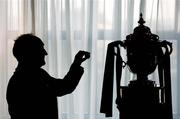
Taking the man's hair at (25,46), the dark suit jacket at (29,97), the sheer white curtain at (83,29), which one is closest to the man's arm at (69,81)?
the dark suit jacket at (29,97)

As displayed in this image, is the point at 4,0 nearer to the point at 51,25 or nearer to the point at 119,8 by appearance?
the point at 51,25

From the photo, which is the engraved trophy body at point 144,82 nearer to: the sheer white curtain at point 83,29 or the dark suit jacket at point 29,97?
the dark suit jacket at point 29,97

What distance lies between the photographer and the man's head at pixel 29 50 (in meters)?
1.52

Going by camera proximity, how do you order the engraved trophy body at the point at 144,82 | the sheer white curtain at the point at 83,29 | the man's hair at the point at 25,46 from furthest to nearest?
the sheer white curtain at the point at 83,29
the engraved trophy body at the point at 144,82
the man's hair at the point at 25,46

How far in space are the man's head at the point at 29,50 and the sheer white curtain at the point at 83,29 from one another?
39.8 inches

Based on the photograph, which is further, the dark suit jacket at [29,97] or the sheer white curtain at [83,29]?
the sheer white curtain at [83,29]

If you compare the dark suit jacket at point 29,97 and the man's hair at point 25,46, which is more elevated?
the man's hair at point 25,46

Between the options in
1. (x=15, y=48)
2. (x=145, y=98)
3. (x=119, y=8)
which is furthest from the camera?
(x=119, y=8)

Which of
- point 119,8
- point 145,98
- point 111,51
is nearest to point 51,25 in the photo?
point 119,8

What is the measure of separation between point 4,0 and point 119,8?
81cm

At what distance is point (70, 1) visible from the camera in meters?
2.53

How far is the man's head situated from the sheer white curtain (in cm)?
101

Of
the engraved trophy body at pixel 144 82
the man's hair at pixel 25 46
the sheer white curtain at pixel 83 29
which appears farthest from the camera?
the sheer white curtain at pixel 83 29

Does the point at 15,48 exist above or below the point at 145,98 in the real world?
above
